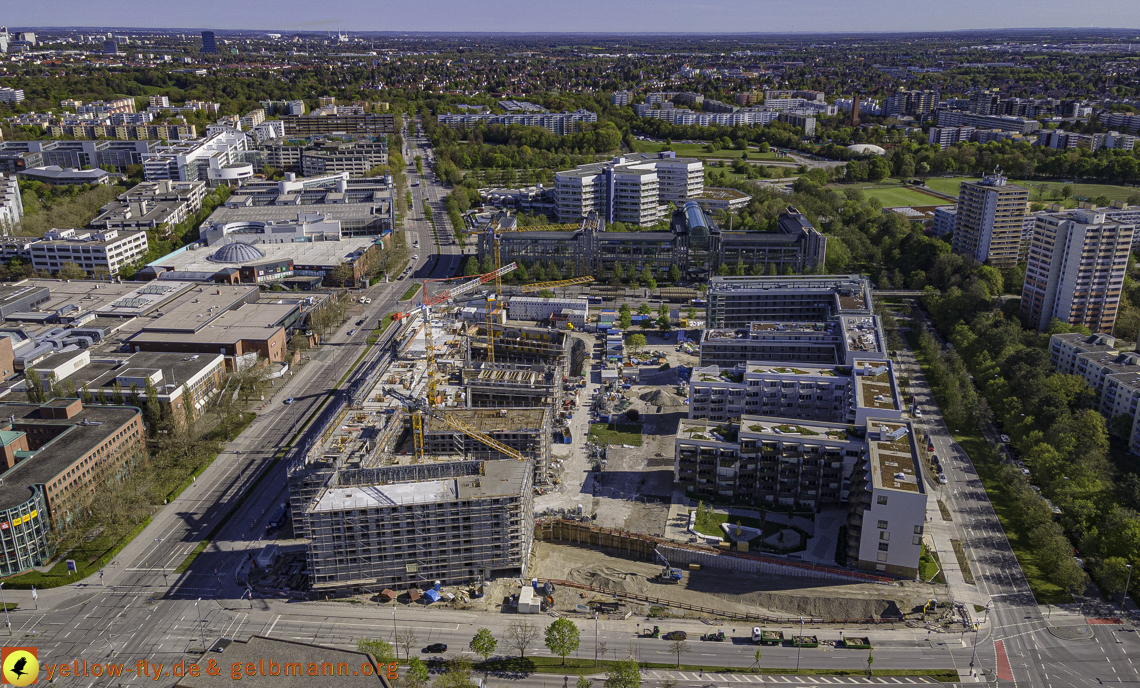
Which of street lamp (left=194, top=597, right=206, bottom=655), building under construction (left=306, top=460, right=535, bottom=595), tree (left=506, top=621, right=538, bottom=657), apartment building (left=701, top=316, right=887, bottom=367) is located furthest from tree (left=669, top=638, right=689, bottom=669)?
apartment building (left=701, top=316, right=887, bottom=367)

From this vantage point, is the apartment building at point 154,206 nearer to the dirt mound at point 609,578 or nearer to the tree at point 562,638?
the dirt mound at point 609,578

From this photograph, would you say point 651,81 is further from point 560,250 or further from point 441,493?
point 441,493

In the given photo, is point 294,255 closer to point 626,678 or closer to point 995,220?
point 626,678

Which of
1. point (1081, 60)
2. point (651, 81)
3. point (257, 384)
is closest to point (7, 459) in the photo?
point (257, 384)

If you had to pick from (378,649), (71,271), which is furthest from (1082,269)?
(71,271)

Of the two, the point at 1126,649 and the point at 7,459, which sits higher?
the point at 7,459

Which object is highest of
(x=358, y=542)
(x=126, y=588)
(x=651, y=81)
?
(x=651, y=81)
